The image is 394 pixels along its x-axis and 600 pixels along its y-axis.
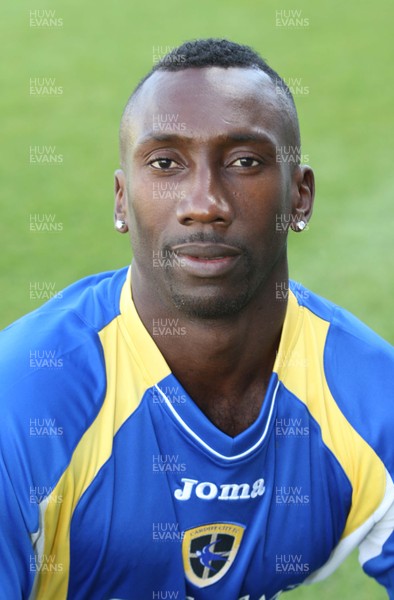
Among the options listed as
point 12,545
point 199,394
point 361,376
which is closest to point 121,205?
point 199,394

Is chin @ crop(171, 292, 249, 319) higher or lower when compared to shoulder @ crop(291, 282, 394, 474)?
higher

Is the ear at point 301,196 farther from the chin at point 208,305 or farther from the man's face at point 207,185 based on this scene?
the chin at point 208,305

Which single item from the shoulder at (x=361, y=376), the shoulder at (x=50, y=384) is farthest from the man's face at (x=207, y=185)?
the shoulder at (x=361, y=376)

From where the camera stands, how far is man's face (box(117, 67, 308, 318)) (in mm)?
2488

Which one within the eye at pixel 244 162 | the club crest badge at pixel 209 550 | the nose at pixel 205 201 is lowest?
the club crest badge at pixel 209 550

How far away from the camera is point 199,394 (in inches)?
110

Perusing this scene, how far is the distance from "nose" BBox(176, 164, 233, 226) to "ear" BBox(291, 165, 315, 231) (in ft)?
1.18

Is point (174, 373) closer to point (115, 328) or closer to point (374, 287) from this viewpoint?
point (115, 328)

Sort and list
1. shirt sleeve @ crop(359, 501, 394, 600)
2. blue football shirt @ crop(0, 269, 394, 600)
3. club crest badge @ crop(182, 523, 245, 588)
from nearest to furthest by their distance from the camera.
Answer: blue football shirt @ crop(0, 269, 394, 600)
club crest badge @ crop(182, 523, 245, 588)
shirt sleeve @ crop(359, 501, 394, 600)

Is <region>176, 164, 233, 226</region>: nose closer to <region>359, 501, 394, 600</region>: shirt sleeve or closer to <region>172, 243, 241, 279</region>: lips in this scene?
<region>172, 243, 241, 279</region>: lips

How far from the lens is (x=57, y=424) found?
8.23 feet

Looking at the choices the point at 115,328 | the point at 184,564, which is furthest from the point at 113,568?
the point at 115,328

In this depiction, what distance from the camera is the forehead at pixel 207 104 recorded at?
99.0 inches

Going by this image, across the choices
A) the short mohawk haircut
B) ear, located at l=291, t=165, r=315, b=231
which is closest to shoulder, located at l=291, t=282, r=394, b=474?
ear, located at l=291, t=165, r=315, b=231
